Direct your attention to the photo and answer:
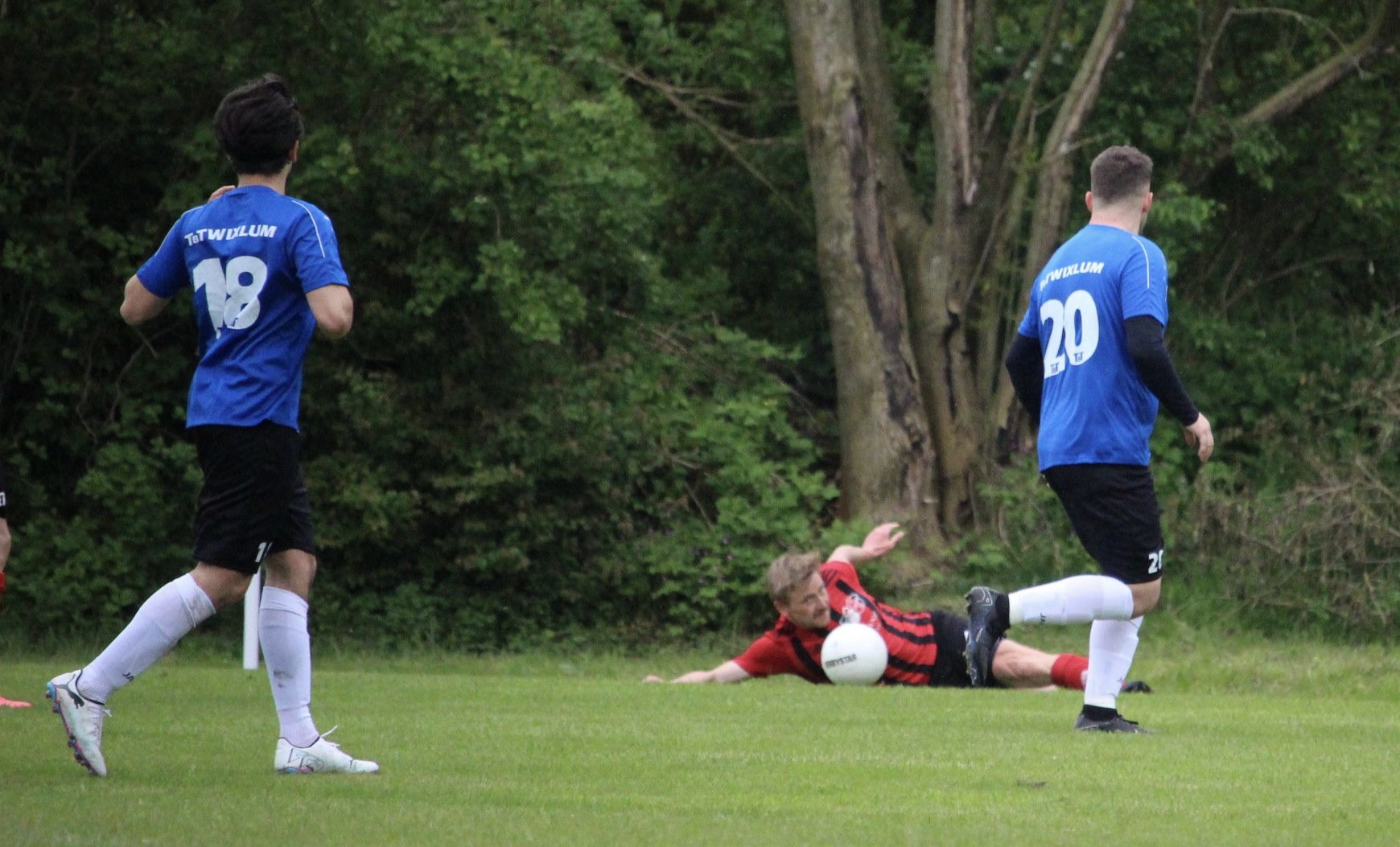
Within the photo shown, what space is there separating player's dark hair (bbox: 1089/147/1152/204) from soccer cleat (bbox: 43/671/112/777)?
3937mm

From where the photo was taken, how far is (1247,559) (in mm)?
14398

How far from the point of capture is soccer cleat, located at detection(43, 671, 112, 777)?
5117mm

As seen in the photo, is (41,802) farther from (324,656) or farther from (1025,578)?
(1025,578)

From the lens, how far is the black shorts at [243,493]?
5172 millimetres

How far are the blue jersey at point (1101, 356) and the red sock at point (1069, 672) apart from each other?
3553 millimetres

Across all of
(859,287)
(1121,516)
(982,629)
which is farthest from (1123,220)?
(859,287)

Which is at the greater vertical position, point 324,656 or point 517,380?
point 517,380

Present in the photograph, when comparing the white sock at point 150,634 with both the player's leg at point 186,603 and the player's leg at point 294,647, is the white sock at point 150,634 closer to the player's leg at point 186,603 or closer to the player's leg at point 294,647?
the player's leg at point 186,603

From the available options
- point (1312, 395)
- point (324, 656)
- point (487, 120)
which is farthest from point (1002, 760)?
point (1312, 395)

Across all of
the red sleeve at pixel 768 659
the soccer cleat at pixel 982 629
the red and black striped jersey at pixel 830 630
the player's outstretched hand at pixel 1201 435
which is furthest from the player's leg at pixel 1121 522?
the red sleeve at pixel 768 659

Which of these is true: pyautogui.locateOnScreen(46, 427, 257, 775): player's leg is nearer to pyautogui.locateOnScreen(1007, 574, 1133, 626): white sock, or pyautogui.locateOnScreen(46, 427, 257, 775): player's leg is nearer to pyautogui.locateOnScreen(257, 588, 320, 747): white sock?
pyautogui.locateOnScreen(257, 588, 320, 747): white sock

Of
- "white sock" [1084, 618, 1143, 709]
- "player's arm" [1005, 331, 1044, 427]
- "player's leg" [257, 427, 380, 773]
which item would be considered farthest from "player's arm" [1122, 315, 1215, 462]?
"player's leg" [257, 427, 380, 773]

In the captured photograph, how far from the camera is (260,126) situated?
206 inches

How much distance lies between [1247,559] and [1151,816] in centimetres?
1028
